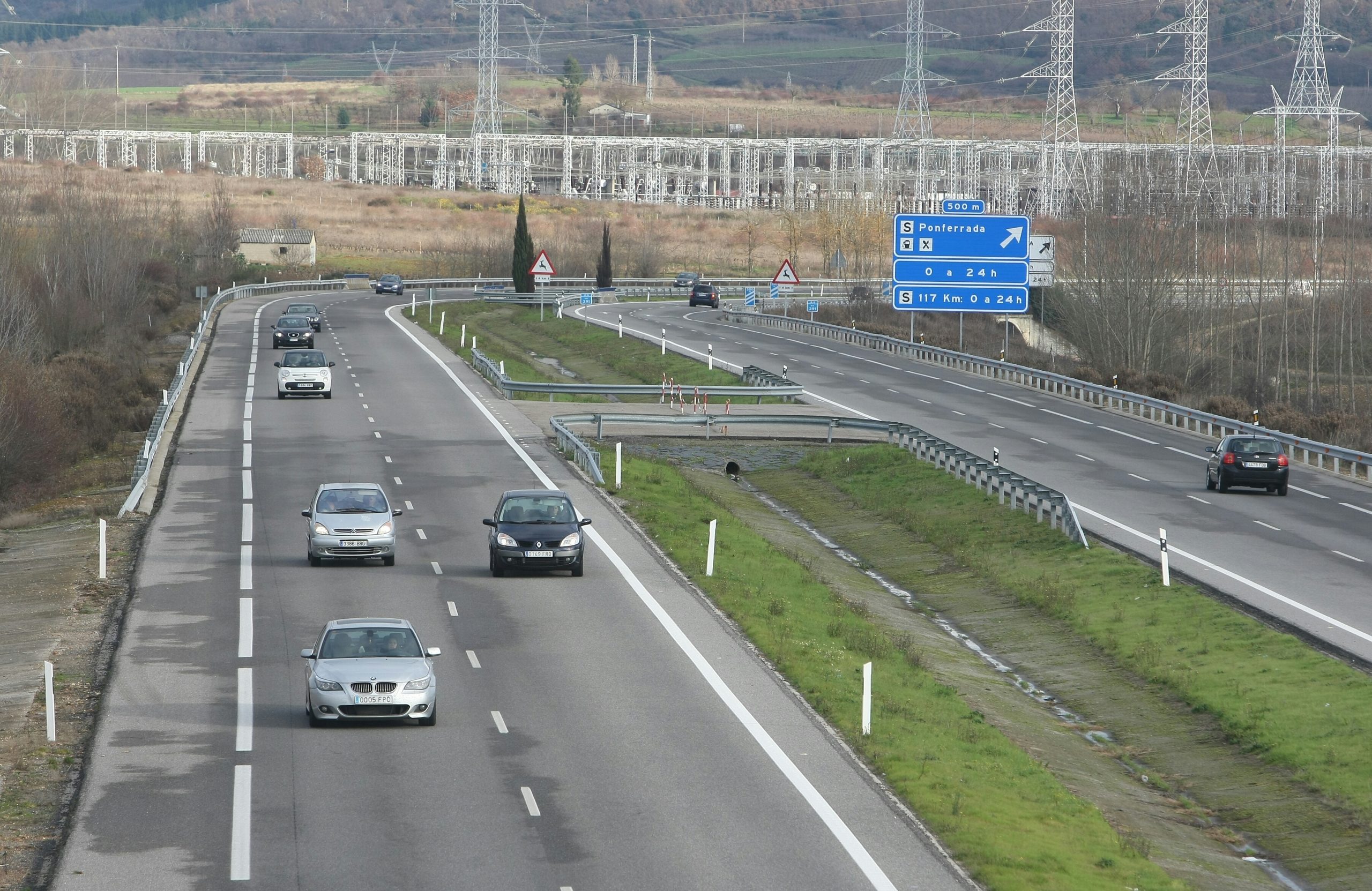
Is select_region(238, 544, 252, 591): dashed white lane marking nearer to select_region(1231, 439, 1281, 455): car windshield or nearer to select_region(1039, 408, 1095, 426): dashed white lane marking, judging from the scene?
select_region(1231, 439, 1281, 455): car windshield

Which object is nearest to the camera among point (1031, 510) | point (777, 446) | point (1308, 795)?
point (1308, 795)

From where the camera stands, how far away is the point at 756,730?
20734 millimetres

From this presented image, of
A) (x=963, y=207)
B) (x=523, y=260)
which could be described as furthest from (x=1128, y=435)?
(x=523, y=260)

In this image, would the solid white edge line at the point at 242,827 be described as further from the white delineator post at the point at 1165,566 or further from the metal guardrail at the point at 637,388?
the metal guardrail at the point at 637,388

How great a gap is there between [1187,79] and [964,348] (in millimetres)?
36954

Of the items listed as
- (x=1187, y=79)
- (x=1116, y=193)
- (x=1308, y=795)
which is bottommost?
(x=1308, y=795)

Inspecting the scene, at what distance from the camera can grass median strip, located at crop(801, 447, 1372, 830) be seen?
886 inches

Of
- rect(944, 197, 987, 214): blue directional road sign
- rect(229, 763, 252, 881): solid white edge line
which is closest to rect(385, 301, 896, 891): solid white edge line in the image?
rect(229, 763, 252, 881): solid white edge line

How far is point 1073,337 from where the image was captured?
293ft

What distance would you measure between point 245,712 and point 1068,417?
4261 cm

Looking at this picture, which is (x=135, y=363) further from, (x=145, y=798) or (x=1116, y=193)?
(x=145, y=798)

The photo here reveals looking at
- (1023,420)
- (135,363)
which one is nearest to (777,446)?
(1023,420)

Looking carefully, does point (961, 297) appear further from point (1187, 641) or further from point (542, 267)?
point (1187, 641)

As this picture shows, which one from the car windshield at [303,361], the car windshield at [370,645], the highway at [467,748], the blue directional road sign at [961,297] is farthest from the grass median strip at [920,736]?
the blue directional road sign at [961,297]
